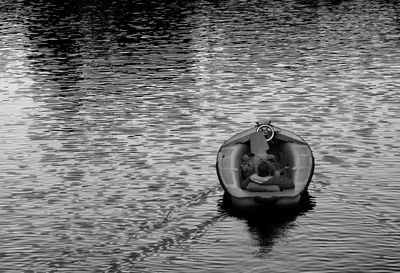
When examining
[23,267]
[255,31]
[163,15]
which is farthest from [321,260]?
[163,15]

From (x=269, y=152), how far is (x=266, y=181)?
21.6ft

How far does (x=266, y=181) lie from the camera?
47.9m

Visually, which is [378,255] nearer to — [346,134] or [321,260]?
[321,260]

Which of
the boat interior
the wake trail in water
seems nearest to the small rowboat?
the boat interior

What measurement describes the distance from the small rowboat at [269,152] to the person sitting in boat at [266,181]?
0.23 metres

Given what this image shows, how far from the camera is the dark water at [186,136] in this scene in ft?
147

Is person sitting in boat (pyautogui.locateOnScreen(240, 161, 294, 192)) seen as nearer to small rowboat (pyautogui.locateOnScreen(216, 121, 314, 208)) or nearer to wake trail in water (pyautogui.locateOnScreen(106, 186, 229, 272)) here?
small rowboat (pyautogui.locateOnScreen(216, 121, 314, 208))

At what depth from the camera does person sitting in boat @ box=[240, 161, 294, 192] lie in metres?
47.9

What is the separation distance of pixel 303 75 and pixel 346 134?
24817 mm

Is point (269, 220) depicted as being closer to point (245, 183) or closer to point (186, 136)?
point (245, 183)

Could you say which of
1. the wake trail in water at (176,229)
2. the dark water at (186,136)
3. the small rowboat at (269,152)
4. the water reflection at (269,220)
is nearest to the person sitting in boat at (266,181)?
the small rowboat at (269,152)

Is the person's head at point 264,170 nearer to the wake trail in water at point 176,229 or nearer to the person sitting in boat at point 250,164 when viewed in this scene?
the person sitting in boat at point 250,164

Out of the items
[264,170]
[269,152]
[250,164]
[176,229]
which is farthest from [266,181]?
[269,152]

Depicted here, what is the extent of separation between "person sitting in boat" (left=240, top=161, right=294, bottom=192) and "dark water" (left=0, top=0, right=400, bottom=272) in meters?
1.58
